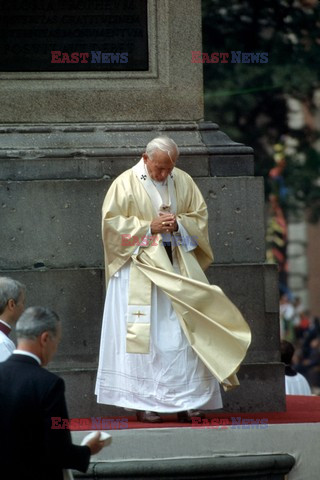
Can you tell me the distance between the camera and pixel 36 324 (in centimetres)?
761

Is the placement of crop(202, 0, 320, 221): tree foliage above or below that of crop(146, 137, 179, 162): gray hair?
above

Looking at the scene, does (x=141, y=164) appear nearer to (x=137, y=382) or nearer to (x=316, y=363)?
(x=137, y=382)

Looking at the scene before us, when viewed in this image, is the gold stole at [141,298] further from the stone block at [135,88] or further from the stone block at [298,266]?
the stone block at [298,266]

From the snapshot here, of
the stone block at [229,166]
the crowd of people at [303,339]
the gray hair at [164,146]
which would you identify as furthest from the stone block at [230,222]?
the crowd of people at [303,339]

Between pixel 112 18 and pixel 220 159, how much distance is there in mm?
1396

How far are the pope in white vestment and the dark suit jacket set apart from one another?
322cm

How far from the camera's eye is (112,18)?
1223 centimetres

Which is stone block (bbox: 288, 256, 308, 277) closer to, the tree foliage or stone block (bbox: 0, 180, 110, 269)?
the tree foliage

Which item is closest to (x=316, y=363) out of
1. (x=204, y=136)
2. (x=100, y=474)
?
(x=204, y=136)

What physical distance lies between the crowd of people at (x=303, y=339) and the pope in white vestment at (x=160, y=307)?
46.4 feet

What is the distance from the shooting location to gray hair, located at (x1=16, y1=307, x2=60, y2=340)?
759 centimetres

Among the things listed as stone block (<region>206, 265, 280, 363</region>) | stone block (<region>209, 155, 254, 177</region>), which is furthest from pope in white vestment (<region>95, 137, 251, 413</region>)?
stone block (<region>209, 155, 254, 177</region>)

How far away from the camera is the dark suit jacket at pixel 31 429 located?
7.42 meters

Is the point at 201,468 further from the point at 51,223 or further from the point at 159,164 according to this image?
the point at 51,223
